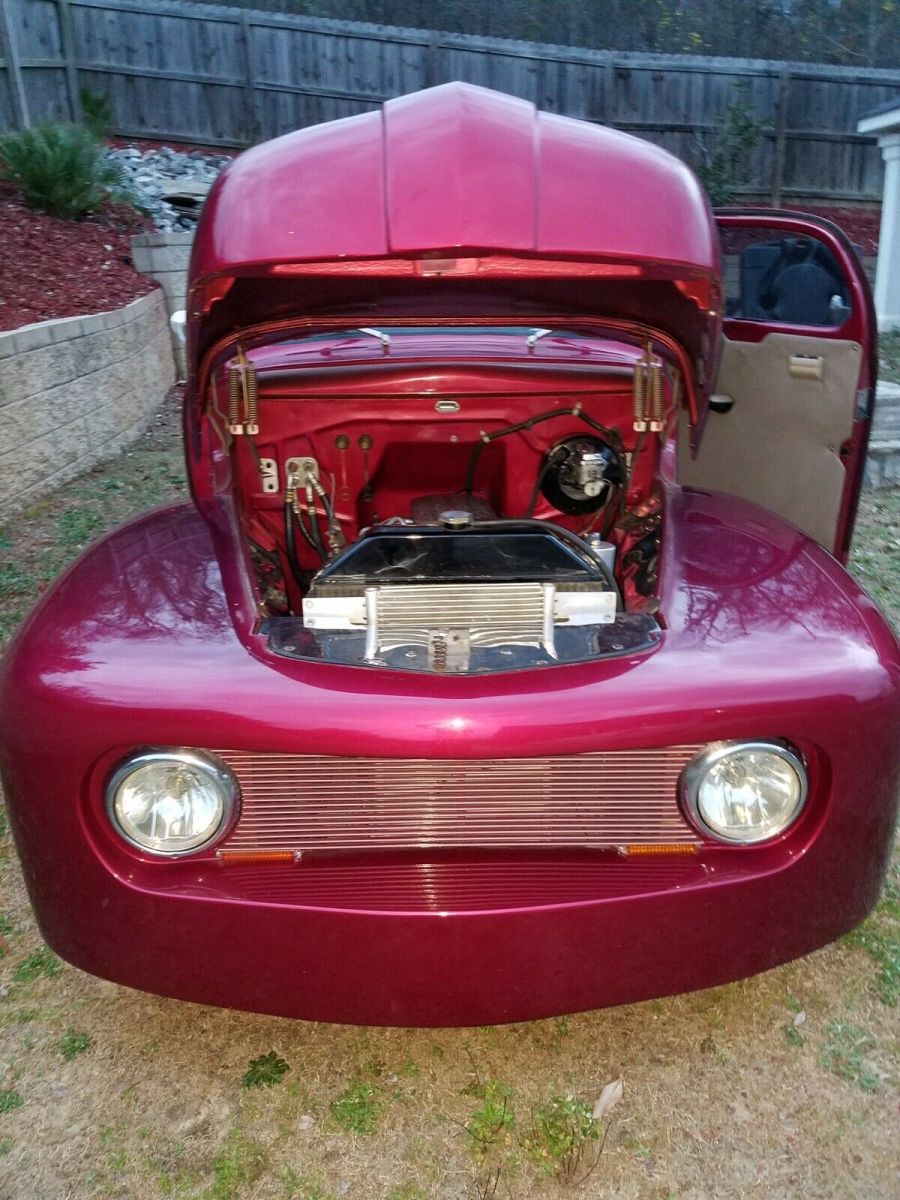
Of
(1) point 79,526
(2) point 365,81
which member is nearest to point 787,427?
(1) point 79,526

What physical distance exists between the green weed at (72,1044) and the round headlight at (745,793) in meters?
1.30

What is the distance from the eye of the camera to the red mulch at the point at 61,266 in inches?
234

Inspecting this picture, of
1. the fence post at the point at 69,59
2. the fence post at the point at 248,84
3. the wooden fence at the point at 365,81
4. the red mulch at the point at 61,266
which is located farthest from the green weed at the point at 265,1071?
the fence post at the point at 248,84

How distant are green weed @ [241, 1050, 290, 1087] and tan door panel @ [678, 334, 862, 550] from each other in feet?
7.46

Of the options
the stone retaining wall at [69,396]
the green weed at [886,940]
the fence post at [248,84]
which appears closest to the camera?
the green weed at [886,940]

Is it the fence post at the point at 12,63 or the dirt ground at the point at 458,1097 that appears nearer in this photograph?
the dirt ground at the point at 458,1097

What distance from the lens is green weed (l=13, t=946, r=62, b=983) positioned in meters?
2.09

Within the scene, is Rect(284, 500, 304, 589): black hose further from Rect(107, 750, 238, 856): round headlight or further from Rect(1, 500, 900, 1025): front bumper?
Rect(107, 750, 238, 856): round headlight

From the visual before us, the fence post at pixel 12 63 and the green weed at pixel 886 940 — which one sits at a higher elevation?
the fence post at pixel 12 63

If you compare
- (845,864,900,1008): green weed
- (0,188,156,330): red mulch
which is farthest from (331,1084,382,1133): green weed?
(0,188,156,330): red mulch

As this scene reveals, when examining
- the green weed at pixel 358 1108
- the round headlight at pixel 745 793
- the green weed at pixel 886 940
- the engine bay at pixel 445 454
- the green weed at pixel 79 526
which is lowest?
the green weed at pixel 79 526

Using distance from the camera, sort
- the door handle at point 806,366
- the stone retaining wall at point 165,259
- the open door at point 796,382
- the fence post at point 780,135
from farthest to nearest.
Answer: the fence post at point 780,135, the stone retaining wall at point 165,259, the door handle at point 806,366, the open door at point 796,382

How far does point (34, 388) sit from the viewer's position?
4.98m

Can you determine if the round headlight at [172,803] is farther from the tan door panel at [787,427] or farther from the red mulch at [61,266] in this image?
the red mulch at [61,266]
